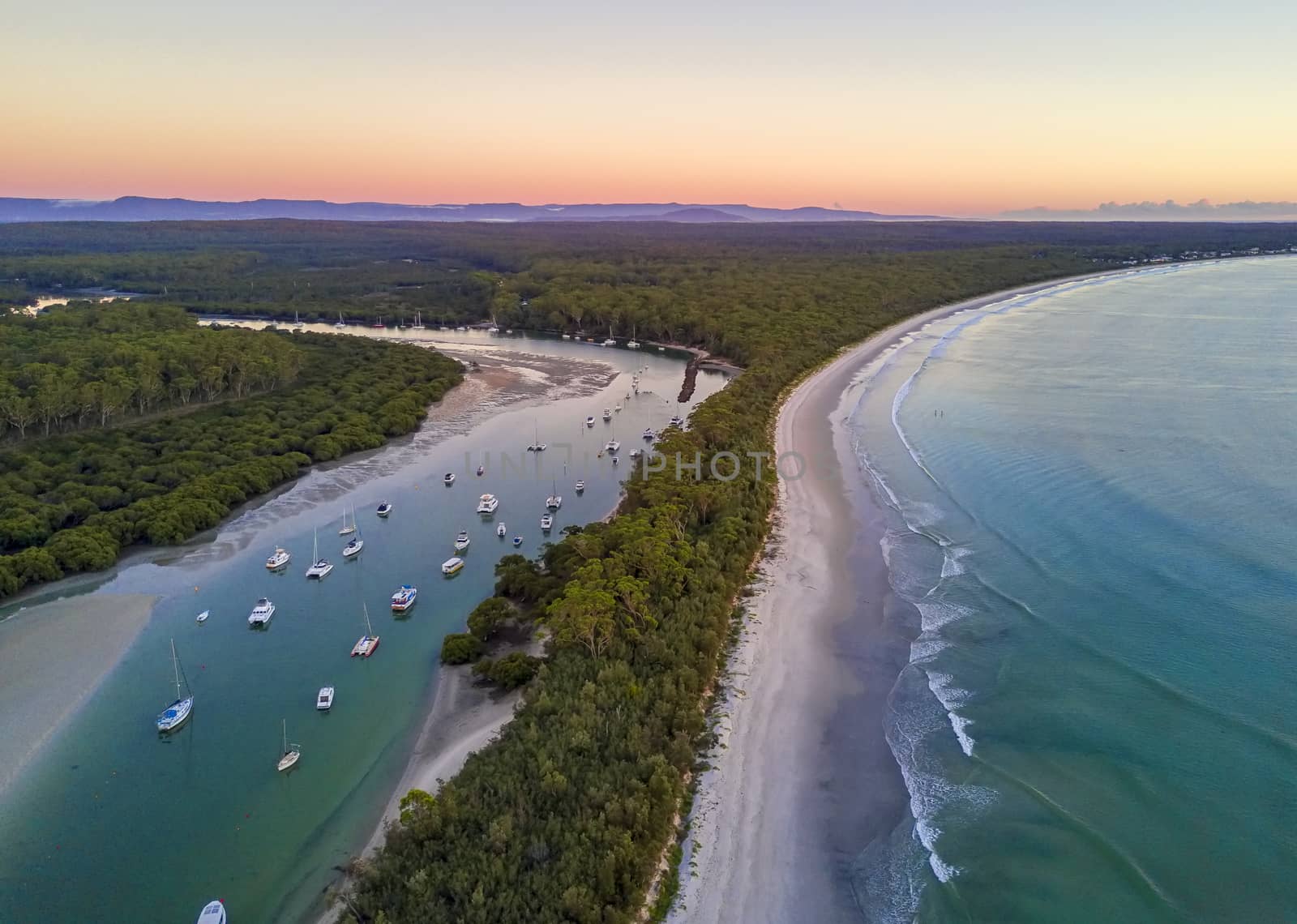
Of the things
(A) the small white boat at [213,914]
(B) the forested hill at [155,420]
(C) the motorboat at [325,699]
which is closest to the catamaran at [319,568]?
(B) the forested hill at [155,420]

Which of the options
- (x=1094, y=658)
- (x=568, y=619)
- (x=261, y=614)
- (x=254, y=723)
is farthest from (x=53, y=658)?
(x=1094, y=658)

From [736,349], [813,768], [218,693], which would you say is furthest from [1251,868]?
[736,349]

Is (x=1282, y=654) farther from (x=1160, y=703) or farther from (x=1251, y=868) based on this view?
(x=1251, y=868)

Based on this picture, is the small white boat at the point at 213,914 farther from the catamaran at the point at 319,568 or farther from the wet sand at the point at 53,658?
the catamaran at the point at 319,568

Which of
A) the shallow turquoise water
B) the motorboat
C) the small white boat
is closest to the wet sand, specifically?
the motorboat

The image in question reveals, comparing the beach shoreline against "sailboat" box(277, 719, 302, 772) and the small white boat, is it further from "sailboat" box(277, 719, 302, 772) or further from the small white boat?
"sailboat" box(277, 719, 302, 772)

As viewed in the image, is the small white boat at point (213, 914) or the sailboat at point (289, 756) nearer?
the small white boat at point (213, 914)
